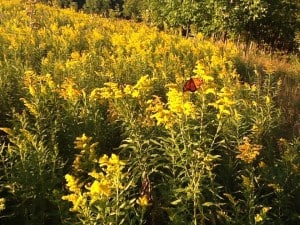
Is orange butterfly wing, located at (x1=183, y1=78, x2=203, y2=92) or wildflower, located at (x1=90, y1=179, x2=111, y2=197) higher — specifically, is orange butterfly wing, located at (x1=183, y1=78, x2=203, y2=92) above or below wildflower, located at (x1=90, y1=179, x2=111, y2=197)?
above

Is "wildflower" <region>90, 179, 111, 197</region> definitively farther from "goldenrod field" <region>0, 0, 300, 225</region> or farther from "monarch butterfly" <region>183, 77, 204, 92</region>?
"monarch butterfly" <region>183, 77, 204, 92</region>

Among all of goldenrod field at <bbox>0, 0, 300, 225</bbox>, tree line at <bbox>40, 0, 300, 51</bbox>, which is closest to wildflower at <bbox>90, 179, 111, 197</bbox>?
goldenrod field at <bbox>0, 0, 300, 225</bbox>

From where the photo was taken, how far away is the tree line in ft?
43.1

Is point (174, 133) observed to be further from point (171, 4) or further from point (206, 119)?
point (171, 4)

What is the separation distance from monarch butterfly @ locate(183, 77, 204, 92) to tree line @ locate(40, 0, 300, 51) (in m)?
9.04

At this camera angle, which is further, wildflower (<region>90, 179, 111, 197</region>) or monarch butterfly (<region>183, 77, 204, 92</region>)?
monarch butterfly (<region>183, 77, 204, 92</region>)

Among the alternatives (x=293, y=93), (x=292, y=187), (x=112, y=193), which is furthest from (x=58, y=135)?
(x=293, y=93)

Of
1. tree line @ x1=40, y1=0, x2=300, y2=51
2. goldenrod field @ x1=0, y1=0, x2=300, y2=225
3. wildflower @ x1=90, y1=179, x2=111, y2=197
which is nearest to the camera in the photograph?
wildflower @ x1=90, y1=179, x2=111, y2=197

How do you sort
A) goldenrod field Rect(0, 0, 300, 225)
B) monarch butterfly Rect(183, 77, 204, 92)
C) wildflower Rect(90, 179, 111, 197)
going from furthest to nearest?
monarch butterfly Rect(183, 77, 204, 92)
goldenrod field Rect(0, 0, 300, 225)
wildflower Rect(90, 179, 111, 197)

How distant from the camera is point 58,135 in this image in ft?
14.1

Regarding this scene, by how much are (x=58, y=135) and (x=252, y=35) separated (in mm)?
11712

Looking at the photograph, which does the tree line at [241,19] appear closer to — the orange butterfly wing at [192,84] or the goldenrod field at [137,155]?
the goldenrod field at [137,155]

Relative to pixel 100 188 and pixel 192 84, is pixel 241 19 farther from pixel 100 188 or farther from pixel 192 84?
pixel 100 188

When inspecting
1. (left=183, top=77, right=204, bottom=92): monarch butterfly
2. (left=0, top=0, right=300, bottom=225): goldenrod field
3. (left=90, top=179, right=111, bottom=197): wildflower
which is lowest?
(left=0, top=0, right=300, bottom=225): goldenrod field
